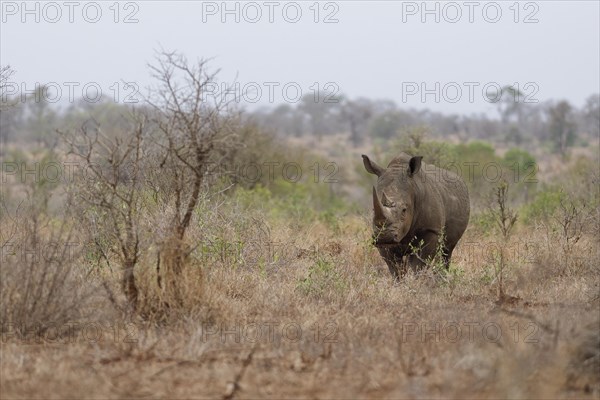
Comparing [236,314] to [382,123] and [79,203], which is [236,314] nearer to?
[79,203]

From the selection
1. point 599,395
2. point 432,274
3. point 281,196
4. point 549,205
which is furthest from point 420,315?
point 281,196

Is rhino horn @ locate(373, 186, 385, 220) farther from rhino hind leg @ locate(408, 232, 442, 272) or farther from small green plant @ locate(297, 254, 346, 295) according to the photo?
rhino hind leg @ locate(408, 232, 442, 272)

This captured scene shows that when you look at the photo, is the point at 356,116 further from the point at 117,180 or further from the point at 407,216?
the point at 117,180

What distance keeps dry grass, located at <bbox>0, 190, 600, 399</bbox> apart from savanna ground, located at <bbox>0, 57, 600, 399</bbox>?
17 mm

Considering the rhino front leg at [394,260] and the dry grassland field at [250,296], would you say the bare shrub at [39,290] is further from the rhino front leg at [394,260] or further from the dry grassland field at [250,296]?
the rhino front leg at [394,260]

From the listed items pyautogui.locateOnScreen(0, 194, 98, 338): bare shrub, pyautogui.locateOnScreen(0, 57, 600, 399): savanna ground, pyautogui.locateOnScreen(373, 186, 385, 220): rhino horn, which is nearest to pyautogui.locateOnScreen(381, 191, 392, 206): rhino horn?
pyautogui.locateOnScreen(373, 186, 385, 220): rhino horn

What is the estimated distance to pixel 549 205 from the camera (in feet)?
51.6

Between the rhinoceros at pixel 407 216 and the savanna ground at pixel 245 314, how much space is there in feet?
1.20

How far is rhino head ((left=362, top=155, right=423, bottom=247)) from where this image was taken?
29.3 ft

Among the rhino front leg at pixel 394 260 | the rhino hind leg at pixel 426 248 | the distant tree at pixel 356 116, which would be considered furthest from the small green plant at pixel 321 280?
the distant tree at pixel 356 116

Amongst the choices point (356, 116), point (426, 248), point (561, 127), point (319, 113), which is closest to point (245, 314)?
point (426, 248)

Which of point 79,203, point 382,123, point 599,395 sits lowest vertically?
point 599,395

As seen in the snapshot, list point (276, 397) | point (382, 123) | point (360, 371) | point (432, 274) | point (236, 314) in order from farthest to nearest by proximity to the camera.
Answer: point (382, 123) < point (432, 274) < point (236, 314) < point (360, 371) < point (276, 397)

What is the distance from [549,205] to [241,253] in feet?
26.3
